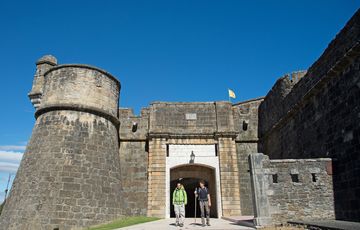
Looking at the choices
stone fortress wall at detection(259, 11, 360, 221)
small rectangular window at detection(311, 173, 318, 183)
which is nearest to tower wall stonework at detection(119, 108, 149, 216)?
stone fortress wall at detection(259, 11, 360, 221)

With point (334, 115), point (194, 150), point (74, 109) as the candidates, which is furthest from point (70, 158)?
point (334, 115)

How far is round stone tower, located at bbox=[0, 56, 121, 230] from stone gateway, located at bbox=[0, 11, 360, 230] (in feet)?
0.14

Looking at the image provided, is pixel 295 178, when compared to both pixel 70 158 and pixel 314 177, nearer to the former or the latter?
pixel 314 177

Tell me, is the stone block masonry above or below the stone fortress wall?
below

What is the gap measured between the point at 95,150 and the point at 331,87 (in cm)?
982

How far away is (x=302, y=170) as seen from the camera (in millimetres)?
8078

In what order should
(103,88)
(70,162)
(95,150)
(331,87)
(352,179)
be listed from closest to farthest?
(352,179), (331,87), (70,162), (95,150), (103,88)

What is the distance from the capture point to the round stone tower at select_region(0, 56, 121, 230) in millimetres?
11102

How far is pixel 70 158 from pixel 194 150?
580cm

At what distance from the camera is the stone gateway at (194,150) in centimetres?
793

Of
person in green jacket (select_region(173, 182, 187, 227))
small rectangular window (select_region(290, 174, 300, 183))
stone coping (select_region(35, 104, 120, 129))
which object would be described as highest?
stone coping (select_region(35, 104, 120, 129))

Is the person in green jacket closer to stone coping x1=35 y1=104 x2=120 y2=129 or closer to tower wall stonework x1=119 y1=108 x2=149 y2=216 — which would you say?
tower wall stonework x1=119 y1=108 x2=149 y2=216

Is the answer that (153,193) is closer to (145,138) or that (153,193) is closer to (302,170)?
(145,138)

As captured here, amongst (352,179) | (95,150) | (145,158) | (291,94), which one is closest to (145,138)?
(145,158)
